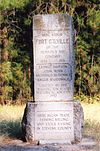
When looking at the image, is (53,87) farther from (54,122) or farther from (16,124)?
(16,124)

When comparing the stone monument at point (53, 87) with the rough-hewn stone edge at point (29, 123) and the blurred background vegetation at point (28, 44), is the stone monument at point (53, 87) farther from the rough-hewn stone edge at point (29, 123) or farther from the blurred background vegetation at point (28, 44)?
the blurred background vegetation at point (28, 44)

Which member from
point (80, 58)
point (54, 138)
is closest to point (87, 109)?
point (80, 58)

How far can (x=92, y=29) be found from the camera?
14.6m

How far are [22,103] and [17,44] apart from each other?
1621 millimetres

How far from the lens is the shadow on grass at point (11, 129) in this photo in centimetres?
914

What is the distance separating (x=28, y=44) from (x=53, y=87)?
621cm

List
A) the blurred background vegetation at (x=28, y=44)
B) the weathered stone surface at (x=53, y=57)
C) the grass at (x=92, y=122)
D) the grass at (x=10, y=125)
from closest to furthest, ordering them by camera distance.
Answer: the weathered stone surface at (x=53, y=57) → the grass at (x=10, y=125) → the grass at (x=92, y=122) → the blurred background vegetation at (x=28, y=44)

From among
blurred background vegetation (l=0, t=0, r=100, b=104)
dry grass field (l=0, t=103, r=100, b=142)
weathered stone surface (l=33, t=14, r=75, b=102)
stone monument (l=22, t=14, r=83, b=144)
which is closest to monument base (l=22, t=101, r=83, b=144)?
stone monument (l=22, t=14, r=83, b=144)

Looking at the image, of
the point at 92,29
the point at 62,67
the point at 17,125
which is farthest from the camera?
the point at 92,29

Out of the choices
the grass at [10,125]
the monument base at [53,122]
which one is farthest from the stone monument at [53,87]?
the grass at [10,125]

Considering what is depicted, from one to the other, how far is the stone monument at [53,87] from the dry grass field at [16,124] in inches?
19.4

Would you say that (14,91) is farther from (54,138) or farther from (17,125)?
(54,138)

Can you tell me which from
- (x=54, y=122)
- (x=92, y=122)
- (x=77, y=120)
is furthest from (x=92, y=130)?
(x=54, y=122)

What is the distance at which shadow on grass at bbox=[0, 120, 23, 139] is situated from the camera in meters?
9.14
